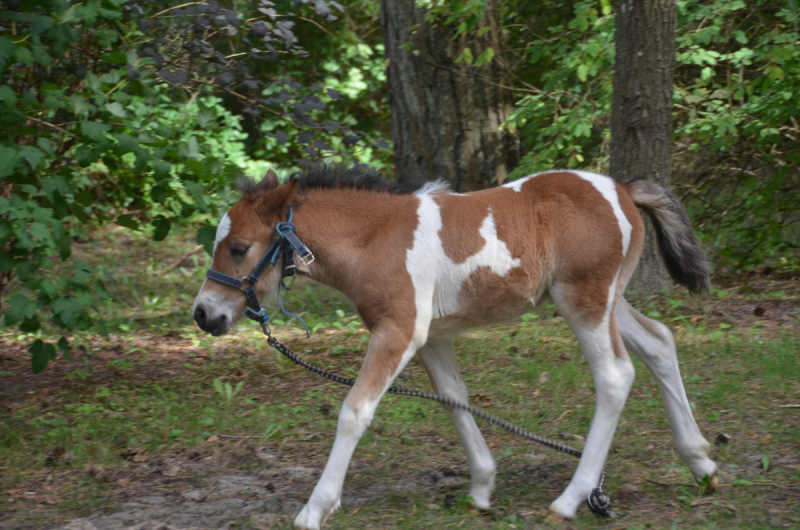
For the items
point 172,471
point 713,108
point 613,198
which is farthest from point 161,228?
point 713,108

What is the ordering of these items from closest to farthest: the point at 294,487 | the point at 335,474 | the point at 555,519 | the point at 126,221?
1. the point at 335,474
2. the point at 555,519
3. the point at 294,487
4. the point at 126,221

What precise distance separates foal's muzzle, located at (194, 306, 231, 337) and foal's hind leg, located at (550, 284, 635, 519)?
1.70m

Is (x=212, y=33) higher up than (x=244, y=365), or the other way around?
(x=212, y=33)

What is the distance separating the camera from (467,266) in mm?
3570

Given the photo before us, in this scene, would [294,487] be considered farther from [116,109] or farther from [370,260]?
[116,109]

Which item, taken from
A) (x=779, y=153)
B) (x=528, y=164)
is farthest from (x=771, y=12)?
(x=528, y=164)

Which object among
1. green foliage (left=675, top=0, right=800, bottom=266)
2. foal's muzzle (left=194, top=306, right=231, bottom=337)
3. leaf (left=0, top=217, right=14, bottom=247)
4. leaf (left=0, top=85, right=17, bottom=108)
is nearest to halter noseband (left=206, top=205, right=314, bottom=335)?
foal's muzzle (left=194, top=306, right=231, bottom=337)

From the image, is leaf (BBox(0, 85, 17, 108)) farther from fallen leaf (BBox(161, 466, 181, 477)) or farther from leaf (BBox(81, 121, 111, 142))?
fallen leaf (BBox(161, 466, 181, 477))

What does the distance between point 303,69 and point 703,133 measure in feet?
26.5

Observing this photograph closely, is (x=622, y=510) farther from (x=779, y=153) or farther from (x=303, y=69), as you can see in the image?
(x=303, y=69)

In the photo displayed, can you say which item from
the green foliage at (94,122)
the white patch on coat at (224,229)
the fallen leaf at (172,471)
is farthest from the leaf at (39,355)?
the white patch on coat at (224,229)

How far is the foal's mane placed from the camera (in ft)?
12.4

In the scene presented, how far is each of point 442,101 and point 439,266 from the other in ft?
13.9

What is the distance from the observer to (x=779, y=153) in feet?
25.5
